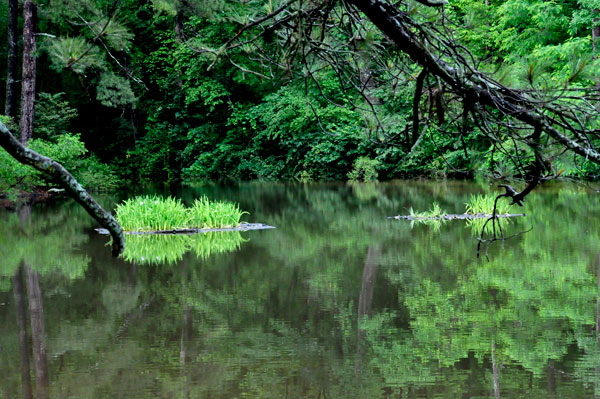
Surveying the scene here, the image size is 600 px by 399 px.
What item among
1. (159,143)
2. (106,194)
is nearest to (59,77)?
(159,143)

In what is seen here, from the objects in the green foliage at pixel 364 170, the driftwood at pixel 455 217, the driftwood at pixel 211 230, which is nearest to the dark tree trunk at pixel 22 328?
the driftwood at pixel 211 230

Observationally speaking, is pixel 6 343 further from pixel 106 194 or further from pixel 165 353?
pixel 106 194

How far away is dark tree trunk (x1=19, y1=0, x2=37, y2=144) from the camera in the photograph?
21.2m

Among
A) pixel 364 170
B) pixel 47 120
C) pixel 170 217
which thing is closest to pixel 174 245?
pixel 170 217

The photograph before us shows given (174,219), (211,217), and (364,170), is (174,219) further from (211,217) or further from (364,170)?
(364,170)

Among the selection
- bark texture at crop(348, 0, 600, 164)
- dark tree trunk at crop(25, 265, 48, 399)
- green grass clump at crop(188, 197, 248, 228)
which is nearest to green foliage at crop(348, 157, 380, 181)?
green grass clump at crop(188, 197, 248, 228)

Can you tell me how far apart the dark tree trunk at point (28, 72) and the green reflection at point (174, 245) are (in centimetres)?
1073

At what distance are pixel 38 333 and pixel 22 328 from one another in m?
0.28

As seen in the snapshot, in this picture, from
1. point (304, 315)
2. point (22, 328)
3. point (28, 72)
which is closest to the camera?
point (22, 328)

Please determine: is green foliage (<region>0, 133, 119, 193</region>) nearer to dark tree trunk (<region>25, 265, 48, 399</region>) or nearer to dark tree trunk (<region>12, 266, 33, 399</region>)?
dark tree trunk (<region>12, 266, 33, 399</region>)

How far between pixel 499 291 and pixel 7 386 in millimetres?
4992

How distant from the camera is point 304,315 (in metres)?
6.91

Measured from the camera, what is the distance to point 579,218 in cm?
1428

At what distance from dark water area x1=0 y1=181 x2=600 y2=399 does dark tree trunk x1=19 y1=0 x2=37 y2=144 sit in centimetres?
1037
